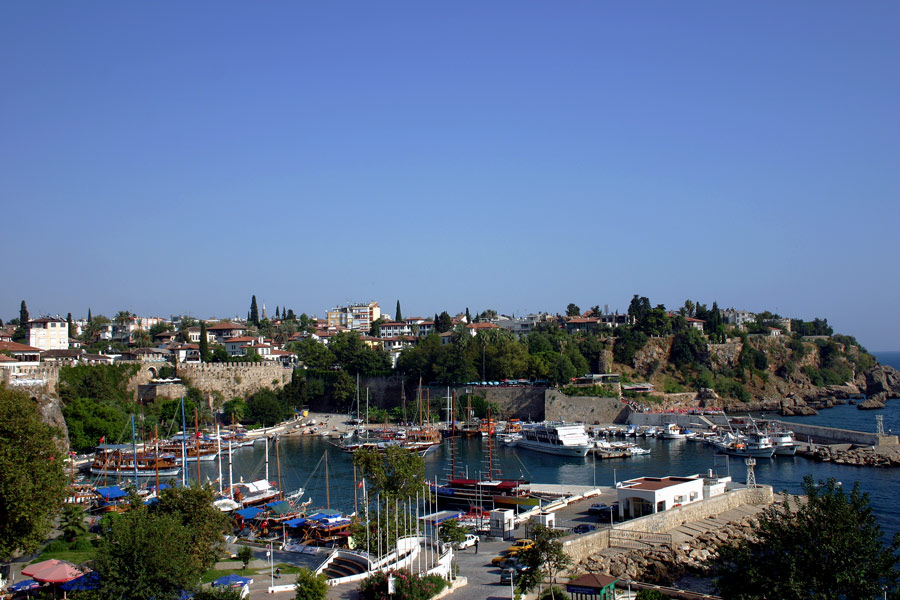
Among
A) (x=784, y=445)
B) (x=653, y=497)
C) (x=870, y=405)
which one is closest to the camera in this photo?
(x=653, y=497)

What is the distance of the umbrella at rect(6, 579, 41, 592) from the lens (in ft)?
55.8

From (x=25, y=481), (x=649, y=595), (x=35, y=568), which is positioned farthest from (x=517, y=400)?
(x=35, y=568)

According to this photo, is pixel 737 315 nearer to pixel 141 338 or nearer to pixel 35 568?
pixel 141 338

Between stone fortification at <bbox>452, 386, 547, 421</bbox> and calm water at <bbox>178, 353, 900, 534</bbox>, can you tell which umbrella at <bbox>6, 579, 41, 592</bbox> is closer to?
calm water at <bbox>178, 353, 900, 534</bbox>

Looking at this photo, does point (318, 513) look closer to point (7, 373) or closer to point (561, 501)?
point (561, 501)

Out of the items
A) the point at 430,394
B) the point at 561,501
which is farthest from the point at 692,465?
the point at 430,394

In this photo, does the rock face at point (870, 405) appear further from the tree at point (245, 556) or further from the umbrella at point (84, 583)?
the umbrella at point (84, 583)

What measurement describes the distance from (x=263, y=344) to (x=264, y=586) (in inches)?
2346

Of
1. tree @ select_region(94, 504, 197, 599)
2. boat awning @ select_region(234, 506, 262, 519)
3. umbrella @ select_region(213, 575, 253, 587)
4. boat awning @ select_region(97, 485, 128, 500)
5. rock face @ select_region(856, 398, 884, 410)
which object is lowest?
rock face @ select_region(856, 398, 884, 410)

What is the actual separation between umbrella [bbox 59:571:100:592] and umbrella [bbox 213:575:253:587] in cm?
250

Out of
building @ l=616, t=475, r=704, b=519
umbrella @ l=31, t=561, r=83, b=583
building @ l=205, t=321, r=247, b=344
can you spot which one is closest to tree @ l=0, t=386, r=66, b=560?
umbrella @ l=31, t=561, r=83, b=583

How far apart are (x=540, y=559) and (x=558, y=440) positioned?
29.9 metres

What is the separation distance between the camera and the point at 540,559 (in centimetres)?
1747

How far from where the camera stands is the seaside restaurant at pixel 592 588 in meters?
17.1
